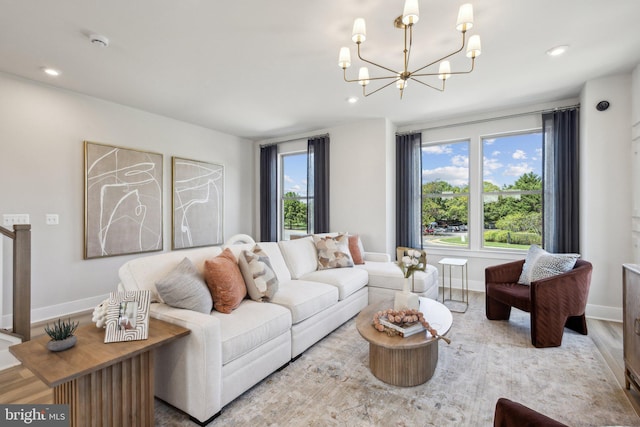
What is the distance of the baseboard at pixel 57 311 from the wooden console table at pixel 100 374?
239 centimetres

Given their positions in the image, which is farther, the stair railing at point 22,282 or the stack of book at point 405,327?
the stair railing at point 22,282

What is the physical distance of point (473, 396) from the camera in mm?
1996

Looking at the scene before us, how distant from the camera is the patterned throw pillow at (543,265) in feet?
9.64

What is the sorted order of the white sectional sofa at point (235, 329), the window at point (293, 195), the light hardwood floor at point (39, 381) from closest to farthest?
the white sectional sofa at point (235, 329) < the light hardwood floor at point (39, 381) < the window at point (293, 195)

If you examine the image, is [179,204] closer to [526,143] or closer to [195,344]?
[195,344]

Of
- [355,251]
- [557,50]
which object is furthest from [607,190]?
[355,251]

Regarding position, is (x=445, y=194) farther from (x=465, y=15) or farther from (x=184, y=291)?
(x=184, y=291)

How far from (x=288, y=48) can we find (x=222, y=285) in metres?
2.09

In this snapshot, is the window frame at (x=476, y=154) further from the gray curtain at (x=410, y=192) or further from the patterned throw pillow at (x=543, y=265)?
the patterned throw pillow at (x=543, y=265)

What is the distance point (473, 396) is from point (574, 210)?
301 centimetres

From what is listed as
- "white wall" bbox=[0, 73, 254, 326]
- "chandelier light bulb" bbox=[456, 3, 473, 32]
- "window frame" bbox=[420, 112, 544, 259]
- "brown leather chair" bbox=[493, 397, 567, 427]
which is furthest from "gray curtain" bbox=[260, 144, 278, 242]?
"brown leather chair" bbox=[493, 397, 567, 427]

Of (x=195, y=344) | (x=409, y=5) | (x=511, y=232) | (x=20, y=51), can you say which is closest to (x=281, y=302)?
(x=195, y=344)

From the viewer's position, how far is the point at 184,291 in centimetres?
200

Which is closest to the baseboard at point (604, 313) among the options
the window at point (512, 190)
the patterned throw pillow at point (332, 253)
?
the window at point (512, 190)
